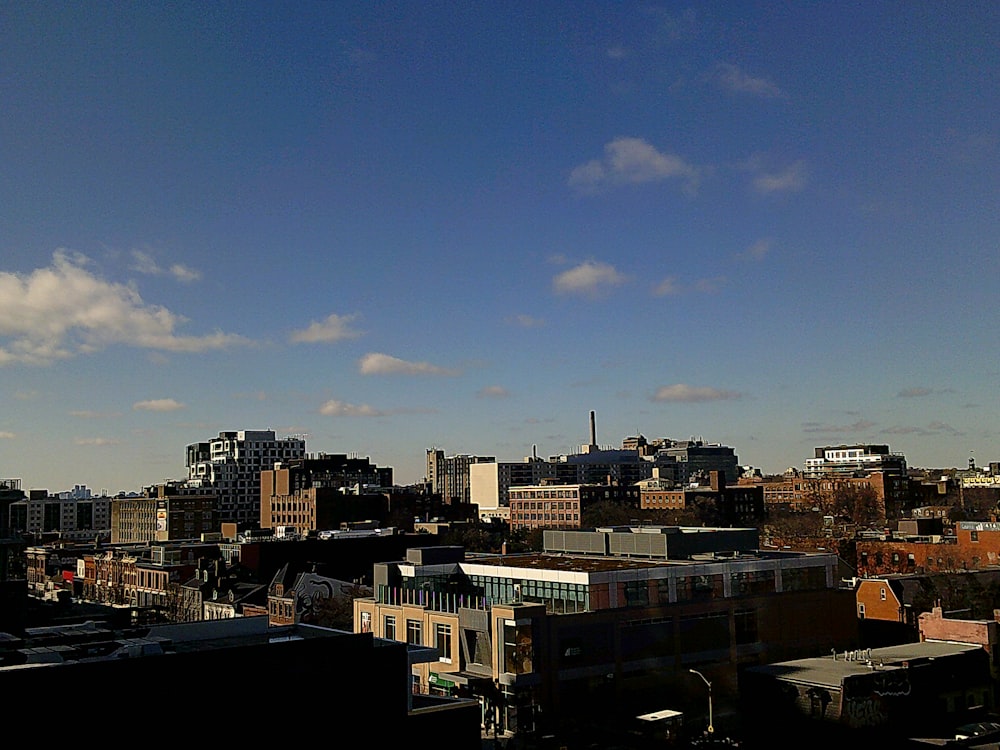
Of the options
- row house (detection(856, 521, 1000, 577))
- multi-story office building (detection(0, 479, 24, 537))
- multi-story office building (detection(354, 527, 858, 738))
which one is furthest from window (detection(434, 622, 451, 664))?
row house (detection(856, 521, 1000, 577))

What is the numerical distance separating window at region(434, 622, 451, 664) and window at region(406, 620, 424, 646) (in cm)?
221

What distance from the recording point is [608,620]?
63.3m

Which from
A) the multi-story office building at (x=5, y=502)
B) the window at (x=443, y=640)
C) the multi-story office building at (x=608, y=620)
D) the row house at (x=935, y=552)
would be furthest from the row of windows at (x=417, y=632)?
the row house at (x=935, y=552)

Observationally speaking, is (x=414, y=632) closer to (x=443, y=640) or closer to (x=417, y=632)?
(x=417, y=632)

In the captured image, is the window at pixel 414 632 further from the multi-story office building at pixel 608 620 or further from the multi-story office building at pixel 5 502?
the multi-story office building at pixel 5 502

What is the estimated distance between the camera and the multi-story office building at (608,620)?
6094 cm

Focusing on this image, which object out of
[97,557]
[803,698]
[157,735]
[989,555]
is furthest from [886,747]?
[97,557]

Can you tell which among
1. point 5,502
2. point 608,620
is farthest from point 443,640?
point 5,502

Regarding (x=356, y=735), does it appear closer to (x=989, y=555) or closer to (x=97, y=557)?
(x=989, y=555)

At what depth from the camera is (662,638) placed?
65.2 metres

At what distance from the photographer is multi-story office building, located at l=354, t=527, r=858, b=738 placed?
60.9 meters

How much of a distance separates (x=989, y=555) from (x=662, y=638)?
55.9 meters

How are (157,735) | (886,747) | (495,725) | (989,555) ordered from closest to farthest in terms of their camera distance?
(157,735) < (886,747) < (495,725) < (989,555)

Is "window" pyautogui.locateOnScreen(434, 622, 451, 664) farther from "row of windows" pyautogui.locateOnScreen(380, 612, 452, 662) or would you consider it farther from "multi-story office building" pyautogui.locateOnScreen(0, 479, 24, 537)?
"multi-story office building" pyautogui.locateOnScreen(0, 479, 24, 537)
